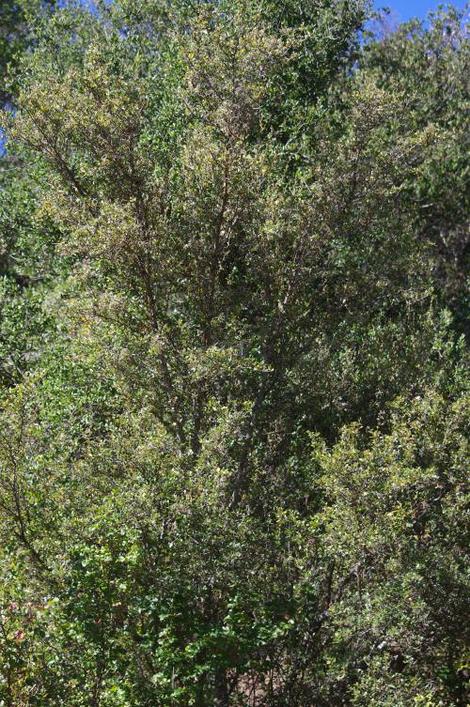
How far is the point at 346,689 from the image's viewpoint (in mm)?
7707

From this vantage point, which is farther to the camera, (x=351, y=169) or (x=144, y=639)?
(x=351, y=169)

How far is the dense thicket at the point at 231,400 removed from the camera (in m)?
6.41

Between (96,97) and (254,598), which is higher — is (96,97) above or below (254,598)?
above

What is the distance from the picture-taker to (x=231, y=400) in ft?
28.2

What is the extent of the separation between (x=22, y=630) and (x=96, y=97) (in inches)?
202

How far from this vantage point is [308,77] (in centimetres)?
1267

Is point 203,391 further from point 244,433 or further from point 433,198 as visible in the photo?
point 433,198

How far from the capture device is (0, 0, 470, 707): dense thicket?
6.41m

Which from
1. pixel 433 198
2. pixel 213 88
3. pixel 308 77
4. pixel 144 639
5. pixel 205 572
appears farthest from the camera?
pixel 433 198

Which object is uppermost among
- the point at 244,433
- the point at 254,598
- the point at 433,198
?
the point at 433,198

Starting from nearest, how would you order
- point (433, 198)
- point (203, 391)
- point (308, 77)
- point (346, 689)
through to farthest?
point (346, 689), point (203, 391), point (308, 77), point (433, 198)

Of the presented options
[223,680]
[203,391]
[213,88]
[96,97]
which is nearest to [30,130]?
[96,97]

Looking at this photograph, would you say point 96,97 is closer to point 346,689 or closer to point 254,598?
point 254,598

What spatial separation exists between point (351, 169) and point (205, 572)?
4846 millimetres
